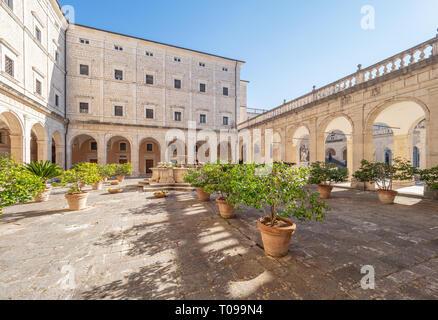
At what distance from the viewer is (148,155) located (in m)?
25.2

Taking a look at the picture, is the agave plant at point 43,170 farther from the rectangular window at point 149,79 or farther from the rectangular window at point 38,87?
the rectangular window at point 149,79

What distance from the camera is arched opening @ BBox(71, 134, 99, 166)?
73.8 ft

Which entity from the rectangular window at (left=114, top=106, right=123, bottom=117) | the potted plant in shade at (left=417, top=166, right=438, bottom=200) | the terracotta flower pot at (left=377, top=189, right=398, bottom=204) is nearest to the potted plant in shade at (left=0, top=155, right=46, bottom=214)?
the terracotta flower pot at (left=377, top=189, right=398, bottom=204)

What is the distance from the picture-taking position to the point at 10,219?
5.50m

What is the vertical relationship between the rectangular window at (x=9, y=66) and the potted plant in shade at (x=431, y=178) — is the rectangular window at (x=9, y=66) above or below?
above

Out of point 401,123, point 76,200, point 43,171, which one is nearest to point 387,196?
point 401,123

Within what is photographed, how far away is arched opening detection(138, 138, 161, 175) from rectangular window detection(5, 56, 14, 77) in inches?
547

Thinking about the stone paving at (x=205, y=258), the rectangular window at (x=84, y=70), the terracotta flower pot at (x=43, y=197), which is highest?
the rectangular window at (x=84, y=70)

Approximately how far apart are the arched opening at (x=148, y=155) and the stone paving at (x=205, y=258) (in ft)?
64.4

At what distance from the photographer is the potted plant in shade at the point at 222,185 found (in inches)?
206

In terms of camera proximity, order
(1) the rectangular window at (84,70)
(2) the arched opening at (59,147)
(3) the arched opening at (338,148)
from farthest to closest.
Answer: (3) the arched opening at (338,148), (1) the rectangular window at (84,70), (2) the arched opening at (59,147)

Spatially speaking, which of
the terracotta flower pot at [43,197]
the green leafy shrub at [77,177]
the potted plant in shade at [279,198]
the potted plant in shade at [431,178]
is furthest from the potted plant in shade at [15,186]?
the potted plant in shade at [431,178]

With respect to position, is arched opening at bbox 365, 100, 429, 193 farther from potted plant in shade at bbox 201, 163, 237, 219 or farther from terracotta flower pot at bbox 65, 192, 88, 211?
terracotta flower pot at bbox 65, 192, 88, 211
